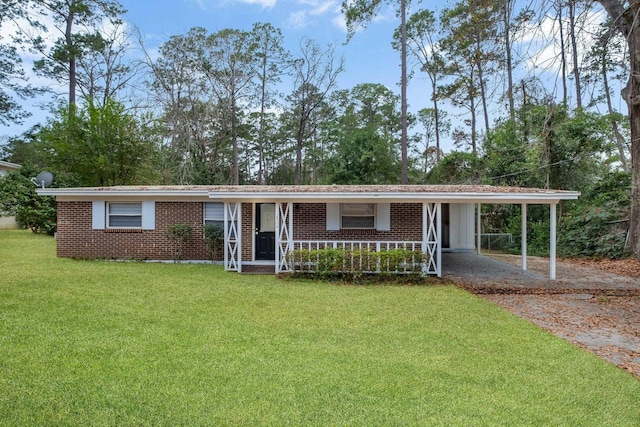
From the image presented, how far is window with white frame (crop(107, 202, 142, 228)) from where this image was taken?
476 inches

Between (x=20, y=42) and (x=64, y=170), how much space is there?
24.8ft

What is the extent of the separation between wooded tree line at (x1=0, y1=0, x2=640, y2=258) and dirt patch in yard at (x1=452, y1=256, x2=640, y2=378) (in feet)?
14.7

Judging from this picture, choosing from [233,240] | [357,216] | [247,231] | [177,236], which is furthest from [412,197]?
[177,236]

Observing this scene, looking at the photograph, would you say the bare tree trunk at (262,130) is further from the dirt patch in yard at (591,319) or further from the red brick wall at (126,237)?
the dirt patch in yard at (591,319)

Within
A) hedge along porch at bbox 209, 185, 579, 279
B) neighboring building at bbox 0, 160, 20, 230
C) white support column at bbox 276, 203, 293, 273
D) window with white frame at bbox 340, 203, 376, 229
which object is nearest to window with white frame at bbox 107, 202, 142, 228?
hedge along porch at bbox 209, 185, 579, 279

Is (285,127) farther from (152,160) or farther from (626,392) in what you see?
(626,392)

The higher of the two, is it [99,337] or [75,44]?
[75,44]

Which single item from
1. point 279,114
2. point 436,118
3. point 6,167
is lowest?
point 6,167

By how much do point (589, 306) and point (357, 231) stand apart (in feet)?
18.9

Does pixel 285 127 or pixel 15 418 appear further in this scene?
pixel 285 127

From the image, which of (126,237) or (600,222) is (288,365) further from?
(600,222)

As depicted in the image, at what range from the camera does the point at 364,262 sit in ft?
31.0

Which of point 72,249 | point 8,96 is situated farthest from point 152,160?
point 8,96

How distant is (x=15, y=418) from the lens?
3.00m
